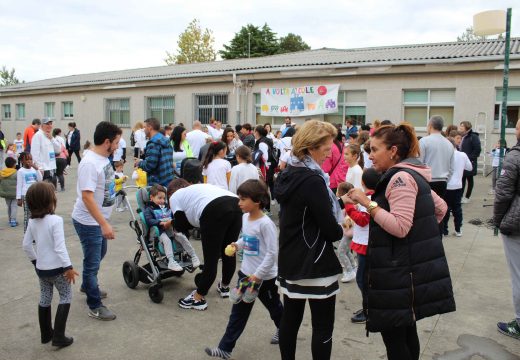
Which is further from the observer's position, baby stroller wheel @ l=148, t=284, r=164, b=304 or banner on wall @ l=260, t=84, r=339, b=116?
banner on wall @ l=260, t=84, r=339, b=116

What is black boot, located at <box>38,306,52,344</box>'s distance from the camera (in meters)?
3.77

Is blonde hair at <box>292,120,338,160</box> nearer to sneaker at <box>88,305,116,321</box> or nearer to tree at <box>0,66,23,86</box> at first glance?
sneaker at <box>88,305,116,321</box>

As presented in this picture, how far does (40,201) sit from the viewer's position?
365 centimetres

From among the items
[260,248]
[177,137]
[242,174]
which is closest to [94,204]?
[260,248]

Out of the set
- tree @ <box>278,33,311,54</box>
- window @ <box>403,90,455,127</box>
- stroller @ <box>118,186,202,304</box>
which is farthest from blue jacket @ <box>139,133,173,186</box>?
tree @ <box>278,33,311,54</box>

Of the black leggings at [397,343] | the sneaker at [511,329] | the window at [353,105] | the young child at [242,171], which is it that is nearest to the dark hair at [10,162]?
the young child at [242,171]

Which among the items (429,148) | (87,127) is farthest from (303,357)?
(87,127)

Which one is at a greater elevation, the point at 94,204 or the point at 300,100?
the point at 300,100

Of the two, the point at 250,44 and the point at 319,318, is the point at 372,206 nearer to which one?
the point at 319,318

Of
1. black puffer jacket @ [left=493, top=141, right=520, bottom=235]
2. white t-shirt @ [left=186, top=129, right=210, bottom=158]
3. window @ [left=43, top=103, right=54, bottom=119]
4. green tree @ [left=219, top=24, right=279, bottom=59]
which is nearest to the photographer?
black puffer jacket @ [left=493, top=141, right=520, bottom=235]

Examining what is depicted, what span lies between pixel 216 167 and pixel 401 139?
167 inches

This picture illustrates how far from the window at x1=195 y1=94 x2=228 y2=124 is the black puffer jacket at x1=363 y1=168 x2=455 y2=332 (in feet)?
61.3

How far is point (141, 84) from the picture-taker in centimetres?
2383

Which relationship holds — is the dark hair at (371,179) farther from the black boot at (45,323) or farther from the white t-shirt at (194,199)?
the black boot at (45,323)
